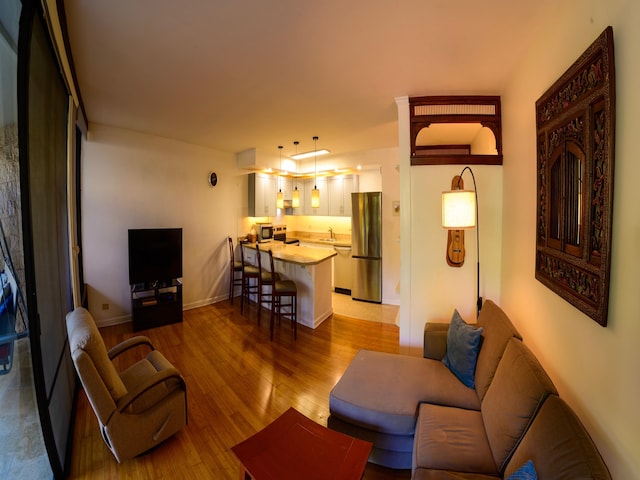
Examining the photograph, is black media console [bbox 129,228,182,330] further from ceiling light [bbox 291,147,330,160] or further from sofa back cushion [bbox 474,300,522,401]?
sofa back cushion [bbox 474,300,522,401]

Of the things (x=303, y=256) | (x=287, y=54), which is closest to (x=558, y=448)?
(x=287, y=54)

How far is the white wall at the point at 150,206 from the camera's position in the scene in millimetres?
3738

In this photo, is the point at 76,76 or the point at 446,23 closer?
the point at 446,23

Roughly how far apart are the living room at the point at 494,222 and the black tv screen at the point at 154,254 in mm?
329

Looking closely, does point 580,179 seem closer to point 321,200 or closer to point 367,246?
point 367,246

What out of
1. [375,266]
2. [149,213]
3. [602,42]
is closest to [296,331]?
[375,266]

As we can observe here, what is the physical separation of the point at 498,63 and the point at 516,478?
266 centimetres

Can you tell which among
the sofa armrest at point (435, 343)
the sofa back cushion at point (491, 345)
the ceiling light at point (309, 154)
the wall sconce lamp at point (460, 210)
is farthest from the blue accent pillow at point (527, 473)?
the ceiling light at point (309, 154)

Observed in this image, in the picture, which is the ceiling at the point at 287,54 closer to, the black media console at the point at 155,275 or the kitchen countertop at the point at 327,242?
the black media console at the point at 155,275

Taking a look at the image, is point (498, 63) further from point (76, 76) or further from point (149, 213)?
point (149, 213)

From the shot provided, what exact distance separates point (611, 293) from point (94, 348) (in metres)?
2.73

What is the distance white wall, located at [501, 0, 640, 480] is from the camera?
1021 millimetres

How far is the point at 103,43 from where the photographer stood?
1879 mm

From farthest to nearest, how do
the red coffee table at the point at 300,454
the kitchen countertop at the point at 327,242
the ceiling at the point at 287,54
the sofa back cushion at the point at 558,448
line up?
1. the kitchen countertop at the point at 327,242
2. the ceiling at the point at 287,54
3. the red coffee table at the point at 300,454
4. the sofa back cushion at the point at 558,448
